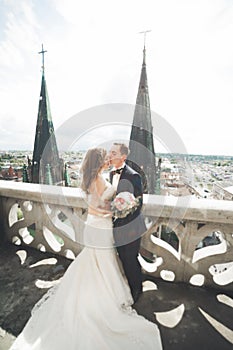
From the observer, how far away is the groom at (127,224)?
1828 millimetres

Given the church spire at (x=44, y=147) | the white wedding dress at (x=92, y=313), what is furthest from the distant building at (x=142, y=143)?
the church spire at (x=44, y=147)

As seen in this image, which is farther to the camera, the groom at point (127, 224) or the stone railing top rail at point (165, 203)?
the stone railing top rail at point (165, 203)

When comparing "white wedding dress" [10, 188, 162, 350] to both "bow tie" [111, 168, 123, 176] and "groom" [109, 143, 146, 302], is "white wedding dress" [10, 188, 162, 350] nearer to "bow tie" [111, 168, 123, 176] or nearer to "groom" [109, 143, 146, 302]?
"groom" [109, 143, 146, 302]

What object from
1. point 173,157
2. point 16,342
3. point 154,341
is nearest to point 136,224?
point 173,157

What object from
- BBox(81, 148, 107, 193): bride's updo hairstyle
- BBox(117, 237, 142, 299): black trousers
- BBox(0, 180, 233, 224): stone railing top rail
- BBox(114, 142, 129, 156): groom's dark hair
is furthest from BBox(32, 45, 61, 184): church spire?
BBox(117, 237, 142, 299): black trousers

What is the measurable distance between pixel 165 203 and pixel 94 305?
1299 millimetres

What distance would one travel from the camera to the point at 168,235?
2762mm

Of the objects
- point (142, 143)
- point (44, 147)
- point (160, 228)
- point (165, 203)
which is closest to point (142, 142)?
point (142, 143)

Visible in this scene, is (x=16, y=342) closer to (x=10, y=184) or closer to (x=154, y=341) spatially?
(x=154, y=341)

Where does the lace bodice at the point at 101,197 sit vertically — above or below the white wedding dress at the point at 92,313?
above

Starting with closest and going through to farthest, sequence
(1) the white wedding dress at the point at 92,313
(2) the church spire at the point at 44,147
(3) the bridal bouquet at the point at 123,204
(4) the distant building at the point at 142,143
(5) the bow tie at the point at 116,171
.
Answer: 1. (1) the white wedding dress at the point at 92,313
2. (3) the bridal bouquet at the point at 123,204
3. (5) the bow tie at the point at 116,171
4. (4) the distant building at the point at 142,143
5. (2) the church spire at the point at 44,147

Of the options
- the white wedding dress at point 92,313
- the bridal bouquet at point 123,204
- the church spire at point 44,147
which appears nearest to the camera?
the white wedding dress at point 92,313

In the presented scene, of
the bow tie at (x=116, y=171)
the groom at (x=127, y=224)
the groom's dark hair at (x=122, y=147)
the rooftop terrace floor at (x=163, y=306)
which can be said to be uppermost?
the groom's dark hair at (x=122, y=147)

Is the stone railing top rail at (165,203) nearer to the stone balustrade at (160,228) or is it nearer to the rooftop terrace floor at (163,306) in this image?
the stone balustrade at (160,228)
